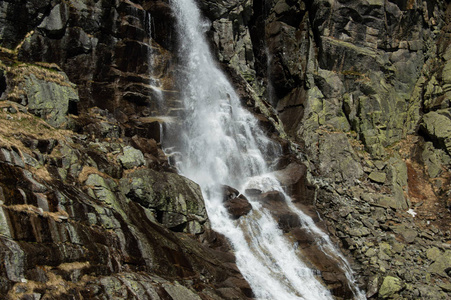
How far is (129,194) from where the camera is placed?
13.8 m

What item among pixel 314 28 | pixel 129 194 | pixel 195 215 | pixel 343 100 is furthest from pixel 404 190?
pixel 129 194

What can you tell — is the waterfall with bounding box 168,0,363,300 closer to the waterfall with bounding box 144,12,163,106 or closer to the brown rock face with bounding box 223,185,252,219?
the brown rock face with bounding box 223,185,252,219

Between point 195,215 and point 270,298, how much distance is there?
4.72m

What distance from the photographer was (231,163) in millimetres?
21953

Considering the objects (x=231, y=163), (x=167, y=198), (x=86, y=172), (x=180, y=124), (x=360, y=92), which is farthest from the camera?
(x=360, y=92)

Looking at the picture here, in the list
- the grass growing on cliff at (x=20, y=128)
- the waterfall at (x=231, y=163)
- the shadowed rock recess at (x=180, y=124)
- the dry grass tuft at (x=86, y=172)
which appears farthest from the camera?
the waterfall at (x=231, y=163)

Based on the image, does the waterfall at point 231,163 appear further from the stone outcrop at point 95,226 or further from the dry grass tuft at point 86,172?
the dry grass tuft at point 86,172

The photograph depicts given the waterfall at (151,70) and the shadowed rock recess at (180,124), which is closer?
the shadowed rock recess at (180,124)

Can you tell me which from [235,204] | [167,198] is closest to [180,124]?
[235,204]

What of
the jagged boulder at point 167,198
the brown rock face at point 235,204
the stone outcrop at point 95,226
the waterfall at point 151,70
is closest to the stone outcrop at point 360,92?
the brown rock face at point 235,204

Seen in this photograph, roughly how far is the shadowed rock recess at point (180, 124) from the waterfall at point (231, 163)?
0.83 m

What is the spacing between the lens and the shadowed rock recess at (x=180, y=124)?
9969 mm

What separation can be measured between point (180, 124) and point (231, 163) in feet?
14.1

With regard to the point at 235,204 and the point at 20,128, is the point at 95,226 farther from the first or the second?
the point at 235,204
